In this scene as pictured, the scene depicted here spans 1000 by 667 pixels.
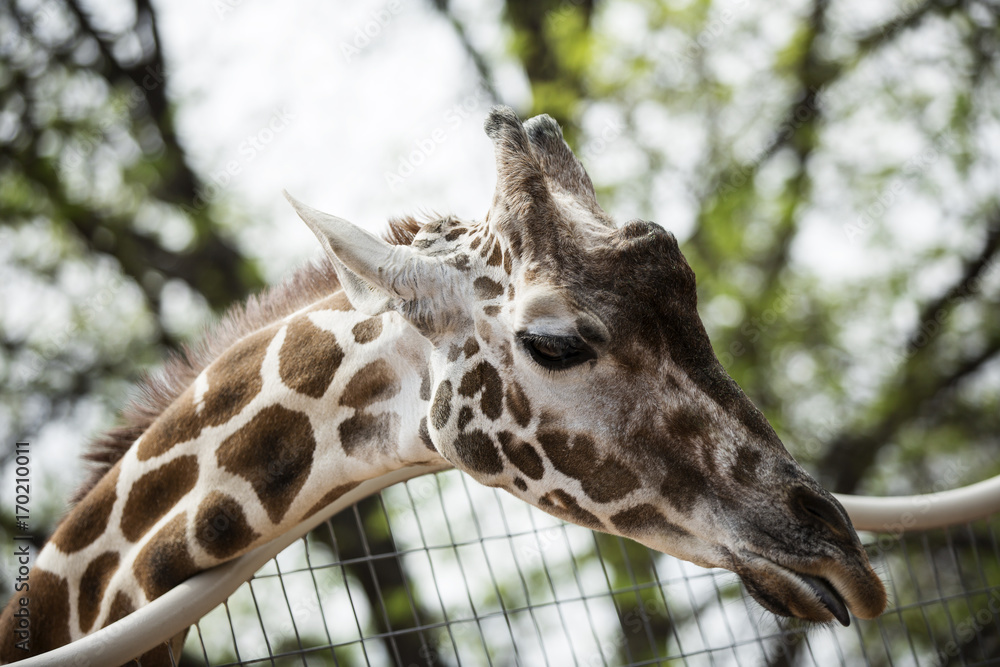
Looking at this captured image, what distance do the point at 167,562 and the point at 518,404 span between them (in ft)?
3.95

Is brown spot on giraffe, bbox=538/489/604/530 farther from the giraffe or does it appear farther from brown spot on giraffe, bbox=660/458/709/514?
brown spot on giraffe, bbox=660/458/709/514

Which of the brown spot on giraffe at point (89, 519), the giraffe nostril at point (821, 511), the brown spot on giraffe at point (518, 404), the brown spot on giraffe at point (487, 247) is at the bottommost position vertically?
the giraffe nostril at point (821, 511)

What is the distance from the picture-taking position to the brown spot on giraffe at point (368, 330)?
2215 mm

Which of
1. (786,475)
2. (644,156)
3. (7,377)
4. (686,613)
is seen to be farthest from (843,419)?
(7,377)

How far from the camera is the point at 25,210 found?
30.8 feet

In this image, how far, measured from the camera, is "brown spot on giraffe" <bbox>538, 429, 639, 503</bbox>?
A: 6.07 ft

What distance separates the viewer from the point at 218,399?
2.39m

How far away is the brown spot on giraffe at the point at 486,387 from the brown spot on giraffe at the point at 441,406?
37 mm

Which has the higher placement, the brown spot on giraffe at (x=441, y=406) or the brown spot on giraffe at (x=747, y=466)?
the brown spot on giraffe at (x=441, y=406)

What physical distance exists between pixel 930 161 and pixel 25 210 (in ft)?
36.7

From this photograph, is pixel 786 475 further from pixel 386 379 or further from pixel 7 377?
pixel 7 377

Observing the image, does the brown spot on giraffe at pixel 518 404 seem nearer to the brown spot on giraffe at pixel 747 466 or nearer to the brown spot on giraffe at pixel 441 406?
the brown spot on giraffe at pixel 441 406

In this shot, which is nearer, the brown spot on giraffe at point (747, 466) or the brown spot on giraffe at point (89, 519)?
the brown spot on giraffe at point (747, 466)

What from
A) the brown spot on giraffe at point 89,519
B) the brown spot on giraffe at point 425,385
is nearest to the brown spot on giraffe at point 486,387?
the brown spot on giraffe at point 425,385
